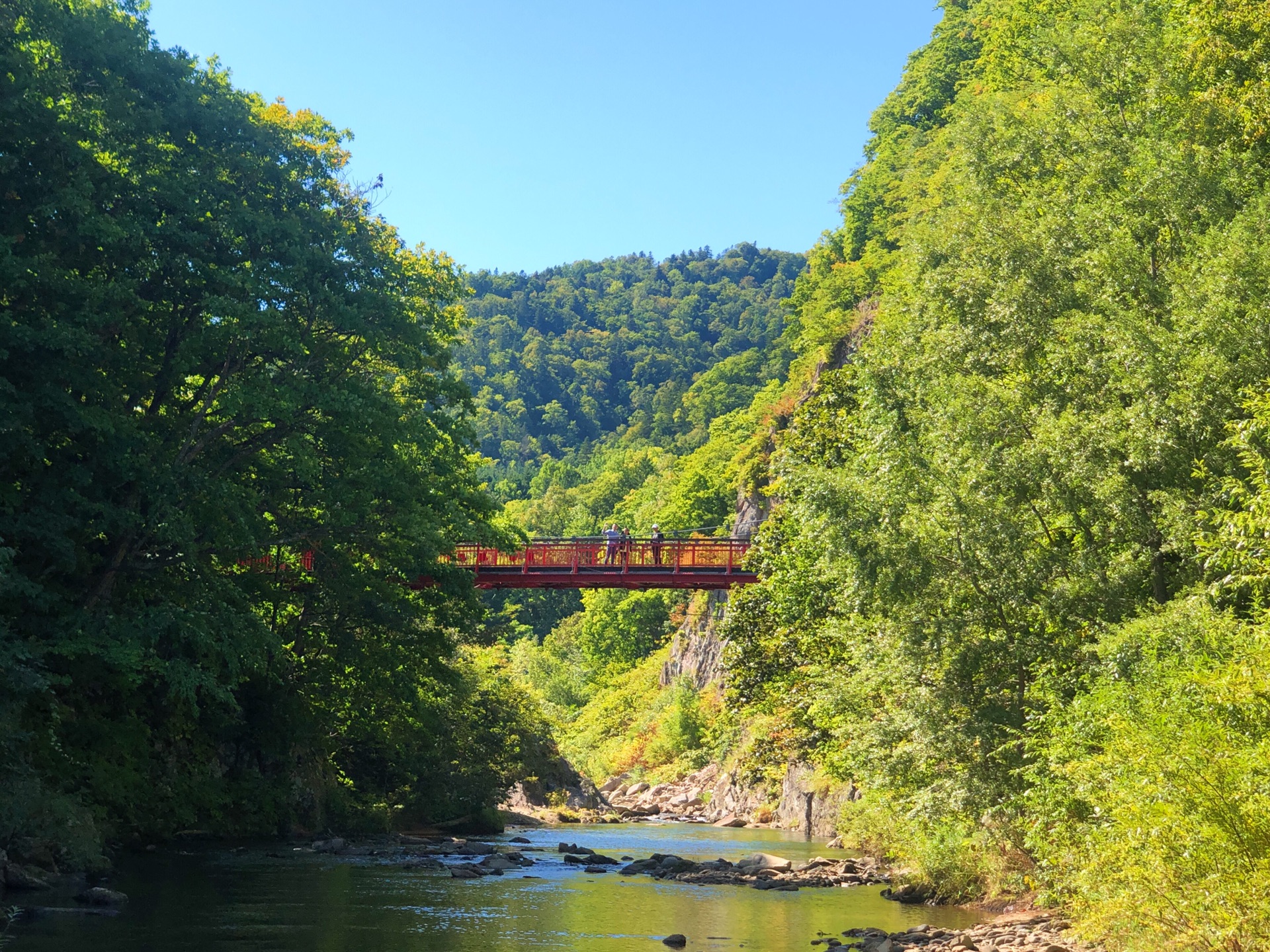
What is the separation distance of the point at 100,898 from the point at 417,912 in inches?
177

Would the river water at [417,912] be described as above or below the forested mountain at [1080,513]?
below

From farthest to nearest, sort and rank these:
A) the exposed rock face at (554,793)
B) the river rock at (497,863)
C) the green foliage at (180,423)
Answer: the exposed rock face at (554,793) < the river rock at (497,863) < the green foliage at (180,423)

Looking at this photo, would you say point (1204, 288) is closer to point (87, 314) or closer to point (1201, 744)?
point (1201, 744)

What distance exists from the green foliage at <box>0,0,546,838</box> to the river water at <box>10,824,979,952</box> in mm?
2455

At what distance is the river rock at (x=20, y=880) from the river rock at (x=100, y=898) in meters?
0.60

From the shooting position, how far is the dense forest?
1566 centimetres

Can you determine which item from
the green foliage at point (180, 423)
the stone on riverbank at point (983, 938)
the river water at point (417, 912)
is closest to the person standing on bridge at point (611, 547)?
the green foliage at point (180, 423)

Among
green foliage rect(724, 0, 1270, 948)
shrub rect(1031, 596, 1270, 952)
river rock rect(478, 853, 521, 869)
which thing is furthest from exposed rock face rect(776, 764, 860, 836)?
shrub rect(1031, 596, 1270, 952)

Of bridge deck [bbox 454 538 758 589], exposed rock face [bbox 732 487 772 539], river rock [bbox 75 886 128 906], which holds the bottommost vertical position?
river rock [bbox 75 886 128 906]

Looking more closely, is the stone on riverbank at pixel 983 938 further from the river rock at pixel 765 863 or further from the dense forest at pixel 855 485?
the river rock at pixel 765 863

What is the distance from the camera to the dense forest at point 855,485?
51.4 feet

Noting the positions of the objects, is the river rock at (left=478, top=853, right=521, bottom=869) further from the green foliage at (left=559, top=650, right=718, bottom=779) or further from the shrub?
the green foliage at (left=559, top=650, right=718, bottom=779)

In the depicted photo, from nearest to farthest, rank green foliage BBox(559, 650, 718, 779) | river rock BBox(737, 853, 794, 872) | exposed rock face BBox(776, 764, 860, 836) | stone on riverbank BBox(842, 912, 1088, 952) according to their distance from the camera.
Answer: stone on riverbank BBox(842, 912, 1088, 952) < river rock BBox(737, 853, 794, 872) < exposed rock face BBox(776, 764, 860, 836) < green foliage BBox(559, 650, 718, 779)

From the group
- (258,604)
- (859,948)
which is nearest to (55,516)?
(258,604)
